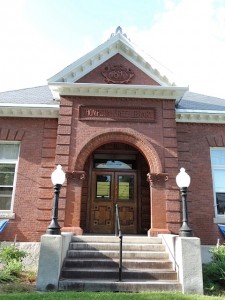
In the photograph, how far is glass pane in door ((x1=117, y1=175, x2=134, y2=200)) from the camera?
12.0m

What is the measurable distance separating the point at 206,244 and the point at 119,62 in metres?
7.48

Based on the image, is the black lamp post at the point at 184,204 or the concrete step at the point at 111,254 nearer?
the black lamp post at the point at 184,204

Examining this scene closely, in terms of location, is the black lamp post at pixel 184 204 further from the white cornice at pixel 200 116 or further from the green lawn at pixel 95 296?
the white cornice at pixel 200 116

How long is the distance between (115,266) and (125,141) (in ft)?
15.0

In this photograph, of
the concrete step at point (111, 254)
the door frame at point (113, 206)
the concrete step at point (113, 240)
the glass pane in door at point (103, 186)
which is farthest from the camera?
the glass pane in door at point (103, 186)

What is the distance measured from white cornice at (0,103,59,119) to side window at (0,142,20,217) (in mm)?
1167

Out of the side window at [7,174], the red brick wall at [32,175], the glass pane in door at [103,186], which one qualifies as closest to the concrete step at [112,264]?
the red brick wall at [32,175]

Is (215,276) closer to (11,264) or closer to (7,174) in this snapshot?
(11,264)

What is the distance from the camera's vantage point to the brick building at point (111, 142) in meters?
10.4

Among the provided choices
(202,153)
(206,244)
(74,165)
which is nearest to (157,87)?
(202,153)

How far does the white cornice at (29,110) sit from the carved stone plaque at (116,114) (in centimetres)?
123

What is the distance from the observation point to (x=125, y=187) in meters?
12.1

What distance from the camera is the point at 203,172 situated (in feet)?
37.7

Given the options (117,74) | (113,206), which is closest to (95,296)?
(113,206)
